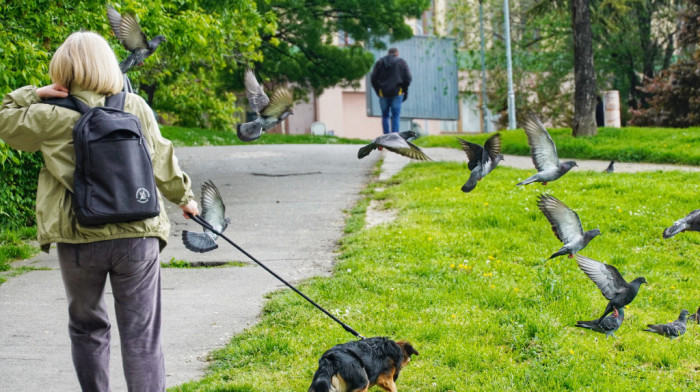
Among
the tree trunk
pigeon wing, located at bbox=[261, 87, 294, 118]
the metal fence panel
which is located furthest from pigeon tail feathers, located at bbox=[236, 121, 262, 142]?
Answer: the metal fence panel

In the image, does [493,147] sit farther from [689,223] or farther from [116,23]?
[116,23]

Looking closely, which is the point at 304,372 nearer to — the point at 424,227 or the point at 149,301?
the point at 149,301

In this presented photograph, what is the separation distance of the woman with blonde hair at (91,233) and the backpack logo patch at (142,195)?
123 mm

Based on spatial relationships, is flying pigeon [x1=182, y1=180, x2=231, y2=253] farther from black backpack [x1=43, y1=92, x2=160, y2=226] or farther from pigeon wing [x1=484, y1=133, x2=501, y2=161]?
pigeon wing [x1=484, y1=133, x2=501, y2=161]

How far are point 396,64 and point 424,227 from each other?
22.4ft

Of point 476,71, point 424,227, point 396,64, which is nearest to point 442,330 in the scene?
point 424,227

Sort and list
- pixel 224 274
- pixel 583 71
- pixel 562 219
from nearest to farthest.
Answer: pixel 562 219
pixel 224 274
pixel 583 71

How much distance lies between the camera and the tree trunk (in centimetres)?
1405

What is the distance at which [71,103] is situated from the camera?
3488 mm

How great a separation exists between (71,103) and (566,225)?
275cm

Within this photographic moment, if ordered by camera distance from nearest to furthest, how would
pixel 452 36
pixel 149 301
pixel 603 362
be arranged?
pixel 149 301
pixel 603 362
pixel 452 36

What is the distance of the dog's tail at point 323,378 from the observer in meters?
3.71

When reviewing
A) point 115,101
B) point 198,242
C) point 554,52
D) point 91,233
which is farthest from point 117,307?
point 554,52

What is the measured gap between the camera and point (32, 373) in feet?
15.4
